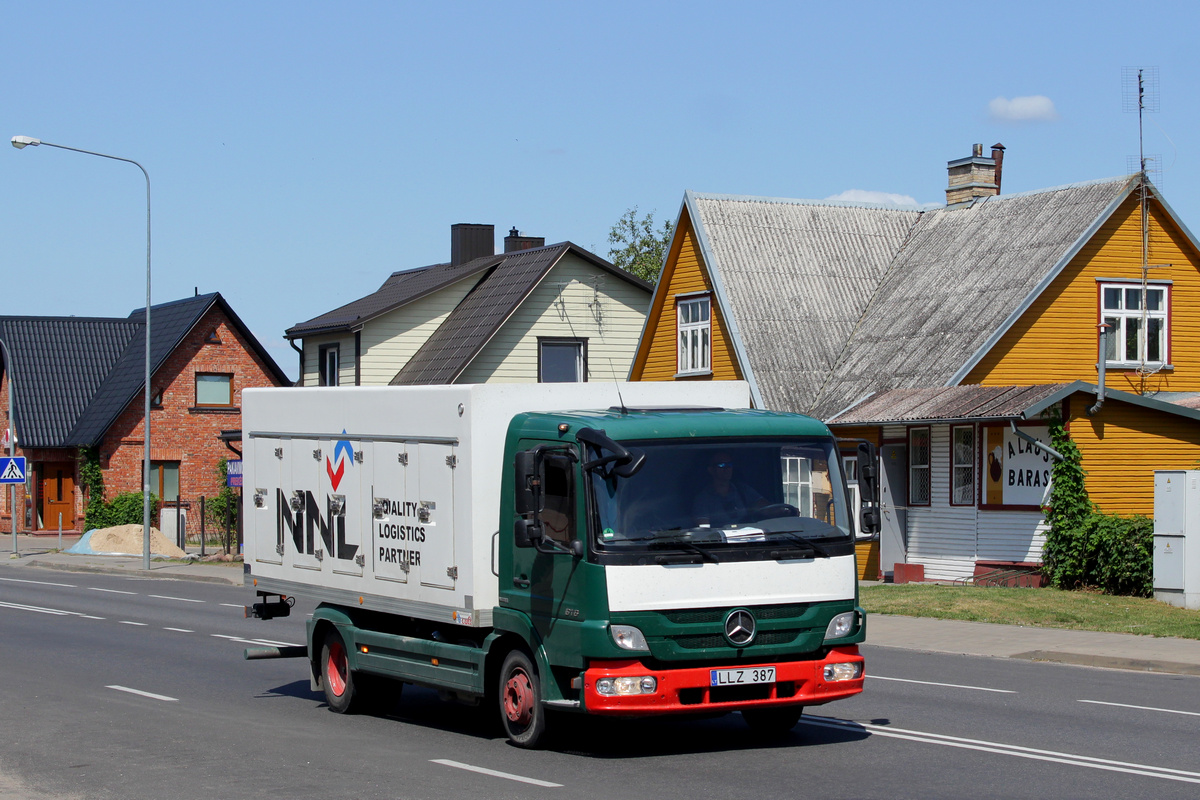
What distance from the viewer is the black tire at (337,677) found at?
42.1ft

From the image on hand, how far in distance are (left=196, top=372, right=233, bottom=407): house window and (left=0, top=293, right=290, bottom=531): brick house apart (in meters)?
0.04

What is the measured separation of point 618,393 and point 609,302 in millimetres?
32599

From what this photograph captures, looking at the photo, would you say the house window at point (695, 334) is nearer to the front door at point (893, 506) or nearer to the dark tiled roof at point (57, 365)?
the front door at point (893, 506)

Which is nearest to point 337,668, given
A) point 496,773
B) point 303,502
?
point 303,502

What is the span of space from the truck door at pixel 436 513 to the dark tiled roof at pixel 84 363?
42213mm

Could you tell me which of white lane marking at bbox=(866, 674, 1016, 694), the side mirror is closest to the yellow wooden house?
white lane marking at bbox=(866, 674, 1016, 694)

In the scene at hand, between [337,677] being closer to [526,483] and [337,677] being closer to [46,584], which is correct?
[526,483]

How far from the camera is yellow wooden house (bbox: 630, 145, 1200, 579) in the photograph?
25.9 m

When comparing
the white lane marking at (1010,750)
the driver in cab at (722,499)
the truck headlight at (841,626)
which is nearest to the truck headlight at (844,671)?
the truck headlight at (841,626)

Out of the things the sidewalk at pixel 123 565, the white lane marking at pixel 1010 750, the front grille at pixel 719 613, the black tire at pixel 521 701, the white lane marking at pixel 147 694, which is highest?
the front grille at pixel 719 613

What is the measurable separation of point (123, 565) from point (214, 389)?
16.6 metres

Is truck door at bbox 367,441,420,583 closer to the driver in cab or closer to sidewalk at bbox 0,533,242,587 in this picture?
the driver in cab

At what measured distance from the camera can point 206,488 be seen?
5284 cm

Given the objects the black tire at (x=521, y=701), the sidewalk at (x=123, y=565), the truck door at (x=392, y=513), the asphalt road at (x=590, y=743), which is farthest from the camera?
the sidewalk at (x=123, y=565)
